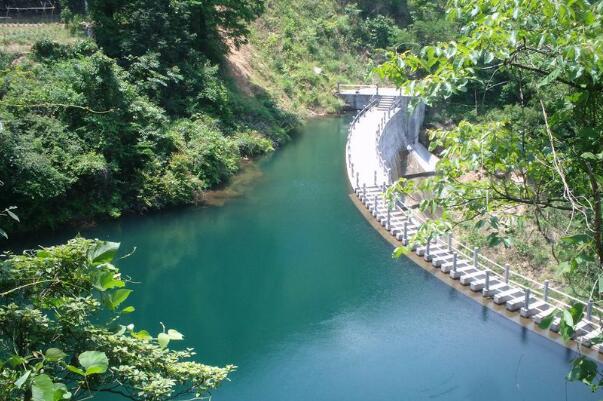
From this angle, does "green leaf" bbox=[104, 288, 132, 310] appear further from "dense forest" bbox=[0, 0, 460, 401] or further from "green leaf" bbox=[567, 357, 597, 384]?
"green leaf" bbox=[567, 357, 597, 384]

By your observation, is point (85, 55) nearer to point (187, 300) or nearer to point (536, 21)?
point (187, 300)

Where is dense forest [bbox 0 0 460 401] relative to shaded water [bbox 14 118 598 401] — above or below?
above

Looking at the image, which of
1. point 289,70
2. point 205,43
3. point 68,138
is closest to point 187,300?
point 68,138

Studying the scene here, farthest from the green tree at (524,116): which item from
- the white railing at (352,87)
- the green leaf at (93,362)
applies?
the white railing at (352,87)

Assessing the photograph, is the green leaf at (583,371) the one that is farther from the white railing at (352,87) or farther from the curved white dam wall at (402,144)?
the white railing at (352,87)

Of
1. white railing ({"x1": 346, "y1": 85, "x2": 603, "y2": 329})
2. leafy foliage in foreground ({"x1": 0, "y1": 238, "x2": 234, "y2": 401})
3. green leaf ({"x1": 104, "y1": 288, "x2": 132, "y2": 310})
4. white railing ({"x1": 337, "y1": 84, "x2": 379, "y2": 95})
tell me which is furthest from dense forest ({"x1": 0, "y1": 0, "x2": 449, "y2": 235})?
green leaf ({"x1": 104, "y1": 288, "x2": 132, "y2": 310})
